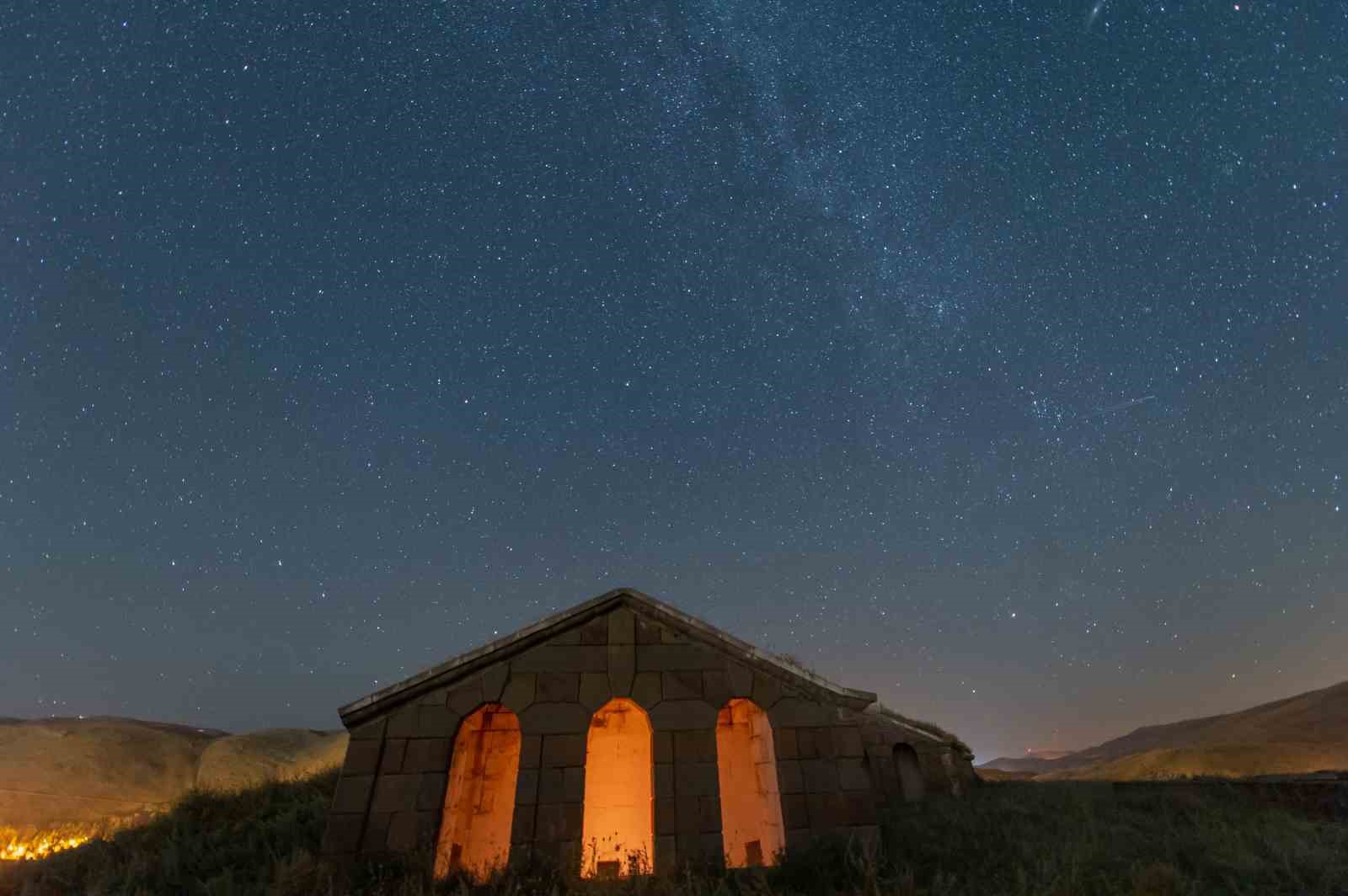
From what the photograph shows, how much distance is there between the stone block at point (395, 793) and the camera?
10.5 metres

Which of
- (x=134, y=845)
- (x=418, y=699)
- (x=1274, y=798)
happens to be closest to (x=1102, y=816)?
(x=1274, y=798)

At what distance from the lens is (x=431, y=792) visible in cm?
1069

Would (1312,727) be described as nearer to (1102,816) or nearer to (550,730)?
(1102,816)

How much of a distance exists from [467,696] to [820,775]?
20.7 feet

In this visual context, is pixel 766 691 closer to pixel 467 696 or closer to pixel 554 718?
pixel 554 718

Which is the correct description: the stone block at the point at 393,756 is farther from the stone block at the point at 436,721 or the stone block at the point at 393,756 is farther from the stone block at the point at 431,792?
the stone block at the point at 431,792

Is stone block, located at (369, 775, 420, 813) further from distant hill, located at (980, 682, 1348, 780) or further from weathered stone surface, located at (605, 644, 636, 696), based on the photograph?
distant hill, located at (980, 682, 1348, 780)

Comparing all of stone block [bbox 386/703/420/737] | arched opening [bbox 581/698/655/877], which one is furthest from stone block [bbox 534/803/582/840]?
arched opening [bbox 581/698/655/877]

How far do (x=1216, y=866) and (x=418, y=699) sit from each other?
12414 millimetres

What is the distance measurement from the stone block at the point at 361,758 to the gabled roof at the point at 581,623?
41 centimetres

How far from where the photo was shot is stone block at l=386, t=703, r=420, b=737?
11094 mm

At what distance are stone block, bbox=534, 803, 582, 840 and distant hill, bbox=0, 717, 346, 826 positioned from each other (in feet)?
67.1

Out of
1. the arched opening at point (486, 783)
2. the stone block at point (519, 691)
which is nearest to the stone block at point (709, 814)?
the stone block at point (519, 691)

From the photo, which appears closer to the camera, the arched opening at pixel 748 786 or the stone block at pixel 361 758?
the stone block at pixel 361 758
